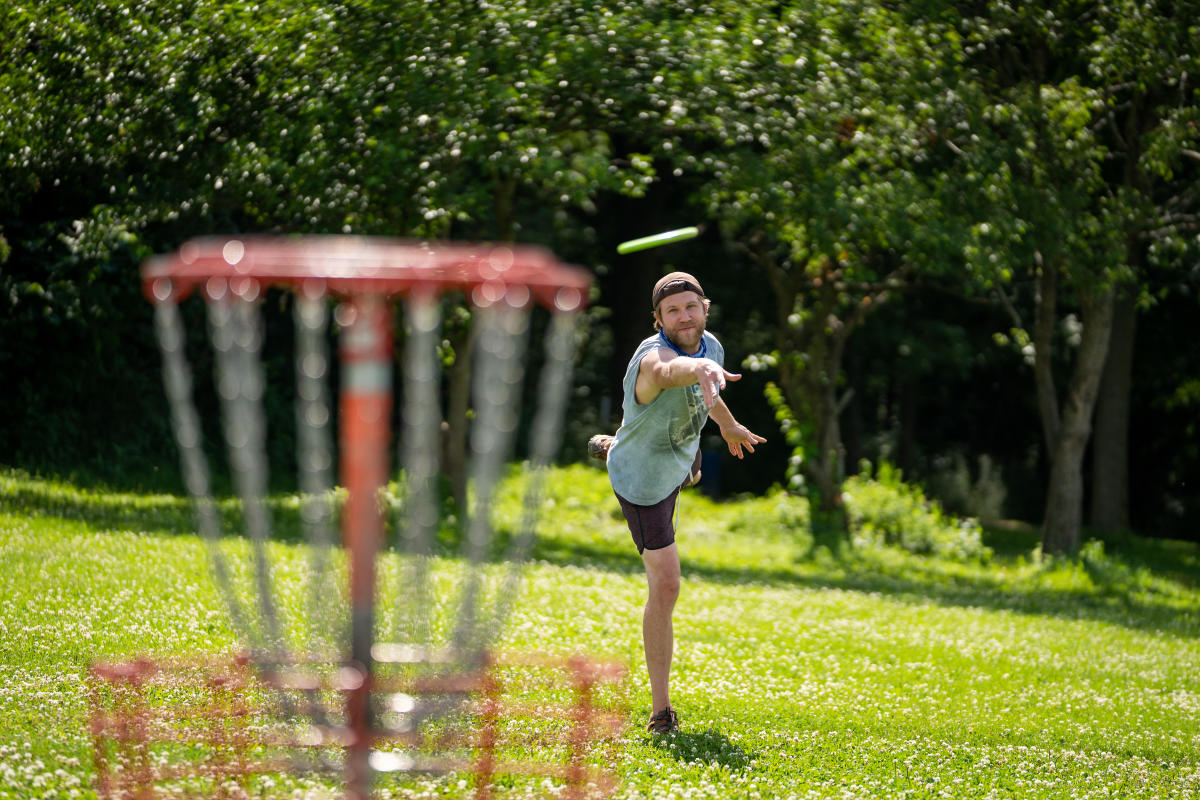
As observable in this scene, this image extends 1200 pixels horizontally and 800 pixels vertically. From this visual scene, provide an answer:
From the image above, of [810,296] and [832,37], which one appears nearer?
[832,37]

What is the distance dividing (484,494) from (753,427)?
28.7 meters

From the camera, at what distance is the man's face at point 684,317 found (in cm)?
601

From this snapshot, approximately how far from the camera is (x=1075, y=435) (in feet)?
60.2

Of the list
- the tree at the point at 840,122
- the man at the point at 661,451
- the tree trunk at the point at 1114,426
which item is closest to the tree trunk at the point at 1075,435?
the tree at the point at 840,122

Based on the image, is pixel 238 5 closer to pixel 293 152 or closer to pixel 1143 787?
pixel 293 152

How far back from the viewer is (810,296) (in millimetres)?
20812

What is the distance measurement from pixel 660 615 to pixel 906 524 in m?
13.7

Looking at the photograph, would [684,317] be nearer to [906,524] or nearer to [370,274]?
[370,274]

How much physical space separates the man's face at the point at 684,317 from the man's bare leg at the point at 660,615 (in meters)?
0.98

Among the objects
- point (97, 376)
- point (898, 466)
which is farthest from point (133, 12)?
point (898, 466)

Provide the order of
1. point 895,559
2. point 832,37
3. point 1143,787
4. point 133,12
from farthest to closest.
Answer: point 895,559, point 832,37, point 133,12, point 1143,787

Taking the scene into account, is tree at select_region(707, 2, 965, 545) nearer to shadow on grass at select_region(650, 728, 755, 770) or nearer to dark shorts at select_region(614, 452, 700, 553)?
dark shorts at select_region(614, 452, 700, 553)

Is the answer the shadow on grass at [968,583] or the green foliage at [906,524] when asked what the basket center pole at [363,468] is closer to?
the shadow on grass at [968,583]

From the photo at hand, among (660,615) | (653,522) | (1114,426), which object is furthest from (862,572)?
(653,522)
